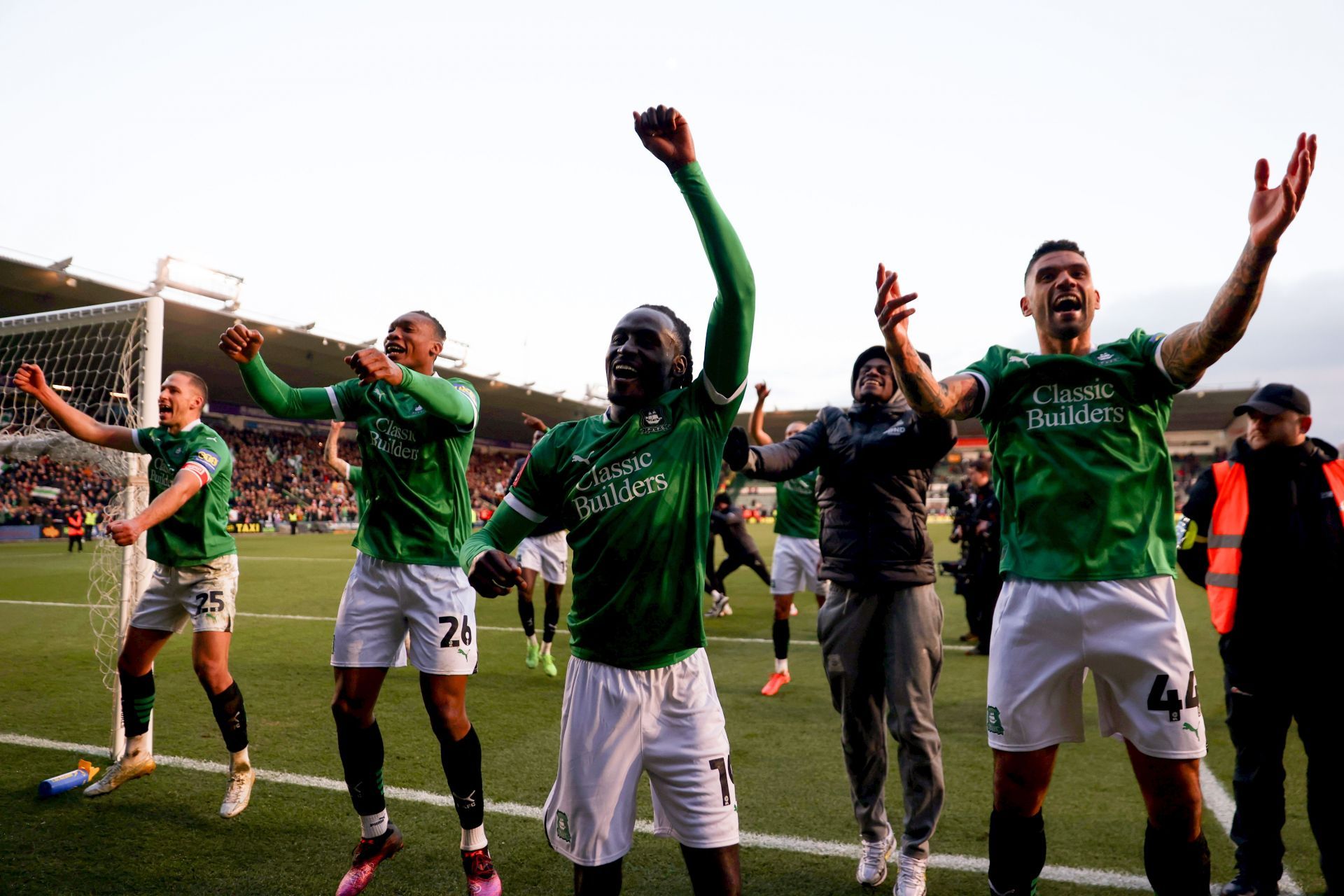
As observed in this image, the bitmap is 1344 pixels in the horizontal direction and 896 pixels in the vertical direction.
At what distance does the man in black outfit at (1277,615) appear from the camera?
3256 mm

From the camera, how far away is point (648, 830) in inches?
159

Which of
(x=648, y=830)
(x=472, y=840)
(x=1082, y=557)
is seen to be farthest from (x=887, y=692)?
(x=472, y=840)

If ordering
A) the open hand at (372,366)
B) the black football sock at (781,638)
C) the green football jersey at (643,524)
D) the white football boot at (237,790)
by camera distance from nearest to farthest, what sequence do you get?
the green football jersey at (643,524), the open hand at (372,366), the white football boot at (237,790), the black football sock at (781,638)

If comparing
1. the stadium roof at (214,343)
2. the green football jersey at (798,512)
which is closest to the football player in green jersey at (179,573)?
the green football jersey at (798,512)

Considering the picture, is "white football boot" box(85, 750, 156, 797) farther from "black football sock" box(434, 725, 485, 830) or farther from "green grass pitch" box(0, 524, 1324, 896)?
"black football sock" box(434, 725, 485, 830)

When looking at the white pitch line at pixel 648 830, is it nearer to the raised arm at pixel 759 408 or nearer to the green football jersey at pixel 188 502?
the green football jersey at pixel 188 502

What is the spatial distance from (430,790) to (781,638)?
11.3 ft

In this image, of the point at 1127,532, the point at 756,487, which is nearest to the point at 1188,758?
the point at 1127,532

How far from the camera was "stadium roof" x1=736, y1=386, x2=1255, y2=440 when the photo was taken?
1911 inches

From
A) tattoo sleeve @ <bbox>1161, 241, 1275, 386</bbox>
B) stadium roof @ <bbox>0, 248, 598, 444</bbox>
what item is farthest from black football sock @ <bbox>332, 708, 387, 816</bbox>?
stadium roof @ <bbox>0, 248, 598, 444</bbox>

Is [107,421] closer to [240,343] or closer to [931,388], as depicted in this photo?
[240,343]

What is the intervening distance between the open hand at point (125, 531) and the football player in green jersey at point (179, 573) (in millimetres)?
486

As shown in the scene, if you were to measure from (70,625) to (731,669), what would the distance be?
Result: 25.4 feet

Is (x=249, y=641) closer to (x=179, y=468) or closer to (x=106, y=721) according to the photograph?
(x=106, y=721)
